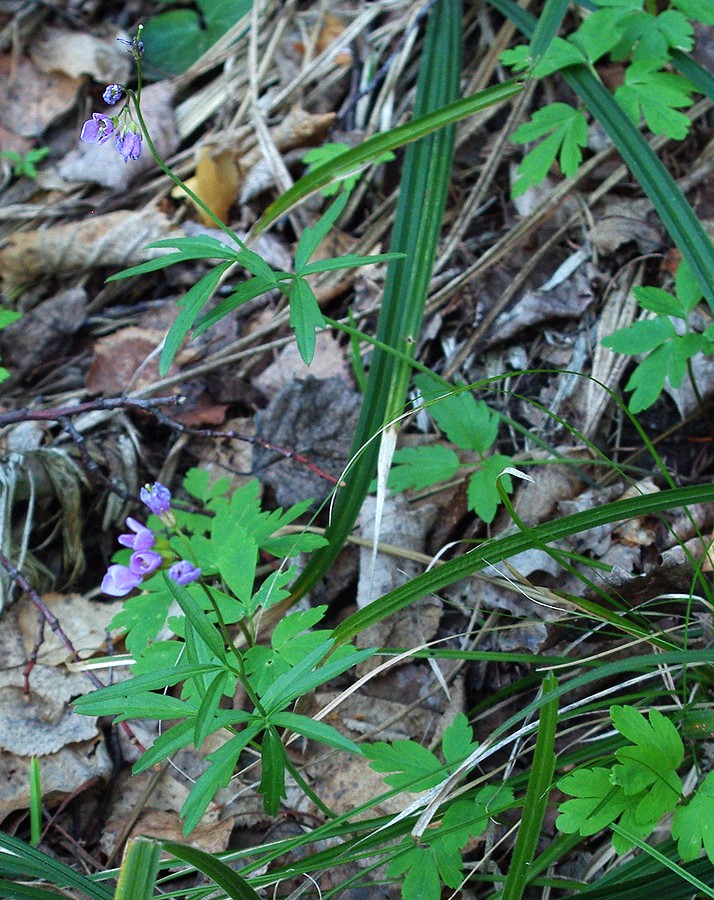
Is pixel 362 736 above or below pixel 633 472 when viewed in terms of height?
below

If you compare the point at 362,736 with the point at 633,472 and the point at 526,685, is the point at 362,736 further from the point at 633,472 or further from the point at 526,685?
the point at 633,472

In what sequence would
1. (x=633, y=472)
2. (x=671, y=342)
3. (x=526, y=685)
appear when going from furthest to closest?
1. (x=633, y=472)
2. (x=671, y=342)
3. (x=526, y=685)

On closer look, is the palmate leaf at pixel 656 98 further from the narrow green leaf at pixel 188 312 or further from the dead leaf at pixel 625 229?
the narrow green leaf at pixel 188 312

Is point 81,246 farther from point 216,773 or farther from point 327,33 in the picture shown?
point 216,773

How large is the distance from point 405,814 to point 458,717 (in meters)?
0.28

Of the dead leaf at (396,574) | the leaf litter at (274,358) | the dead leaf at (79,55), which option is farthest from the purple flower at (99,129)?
the dead leaf at (79,55)

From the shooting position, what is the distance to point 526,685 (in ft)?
6.36

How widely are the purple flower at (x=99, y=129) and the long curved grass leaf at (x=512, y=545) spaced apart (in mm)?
1183

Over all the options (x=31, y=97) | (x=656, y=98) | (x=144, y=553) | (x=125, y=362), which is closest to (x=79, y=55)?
(x=31, y=97)

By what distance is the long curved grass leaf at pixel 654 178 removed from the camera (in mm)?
2037

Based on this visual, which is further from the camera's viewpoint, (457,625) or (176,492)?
(176,492)

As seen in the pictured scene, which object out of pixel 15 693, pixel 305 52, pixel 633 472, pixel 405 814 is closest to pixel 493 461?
pixel 633 472

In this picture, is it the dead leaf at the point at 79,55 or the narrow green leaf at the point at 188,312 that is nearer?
the narrow green leaf at the point at 188,312

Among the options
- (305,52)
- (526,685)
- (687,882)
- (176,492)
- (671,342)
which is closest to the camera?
(687,882)
